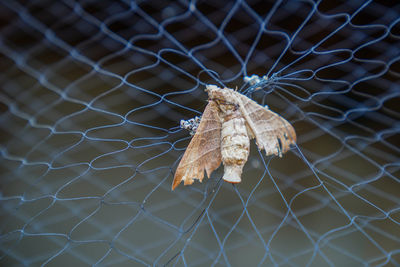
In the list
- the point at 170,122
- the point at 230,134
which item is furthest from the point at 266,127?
the point at 170,122

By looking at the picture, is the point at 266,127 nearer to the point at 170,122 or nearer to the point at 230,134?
the point at 230,134

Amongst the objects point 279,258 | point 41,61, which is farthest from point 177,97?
point 279,258

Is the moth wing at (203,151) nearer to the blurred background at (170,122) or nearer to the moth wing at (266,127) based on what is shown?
the moth wing at (266,127)

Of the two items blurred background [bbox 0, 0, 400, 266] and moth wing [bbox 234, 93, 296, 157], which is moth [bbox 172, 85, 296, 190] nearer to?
moth wing [bbox 234, 93, 296, 157]

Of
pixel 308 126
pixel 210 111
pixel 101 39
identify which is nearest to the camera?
pixel 210 111

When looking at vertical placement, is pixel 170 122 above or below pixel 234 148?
above

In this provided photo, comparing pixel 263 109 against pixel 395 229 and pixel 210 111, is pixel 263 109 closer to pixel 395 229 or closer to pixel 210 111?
pixel 210 111

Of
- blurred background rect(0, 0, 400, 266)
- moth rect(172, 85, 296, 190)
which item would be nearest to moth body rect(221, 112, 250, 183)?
moth rect(172, 85, 296, 190)
